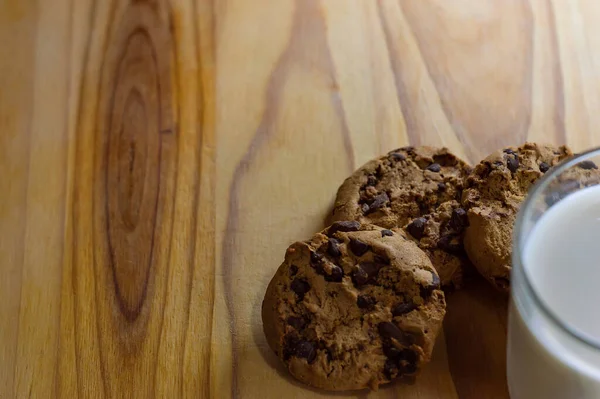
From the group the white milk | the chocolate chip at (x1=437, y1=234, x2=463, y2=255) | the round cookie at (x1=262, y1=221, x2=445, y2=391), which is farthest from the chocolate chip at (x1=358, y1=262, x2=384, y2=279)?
the white milk

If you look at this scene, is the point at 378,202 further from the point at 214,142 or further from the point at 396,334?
the point at 214,142

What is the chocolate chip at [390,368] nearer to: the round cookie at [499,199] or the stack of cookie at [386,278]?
the stack of cookie at [386,278]

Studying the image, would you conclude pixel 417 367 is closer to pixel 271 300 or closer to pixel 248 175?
pixel 271 300

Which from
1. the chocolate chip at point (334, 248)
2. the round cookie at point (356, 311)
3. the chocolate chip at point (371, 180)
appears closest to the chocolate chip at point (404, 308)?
the round cookie at point (356, 311)

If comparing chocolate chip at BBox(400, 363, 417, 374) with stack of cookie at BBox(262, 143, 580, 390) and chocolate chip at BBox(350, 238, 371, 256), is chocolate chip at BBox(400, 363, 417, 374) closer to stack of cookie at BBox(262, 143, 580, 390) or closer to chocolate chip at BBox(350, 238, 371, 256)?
stack of cookie at BBox(262, 143, 580, 390)

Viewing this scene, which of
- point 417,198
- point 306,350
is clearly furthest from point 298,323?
point 417,198
